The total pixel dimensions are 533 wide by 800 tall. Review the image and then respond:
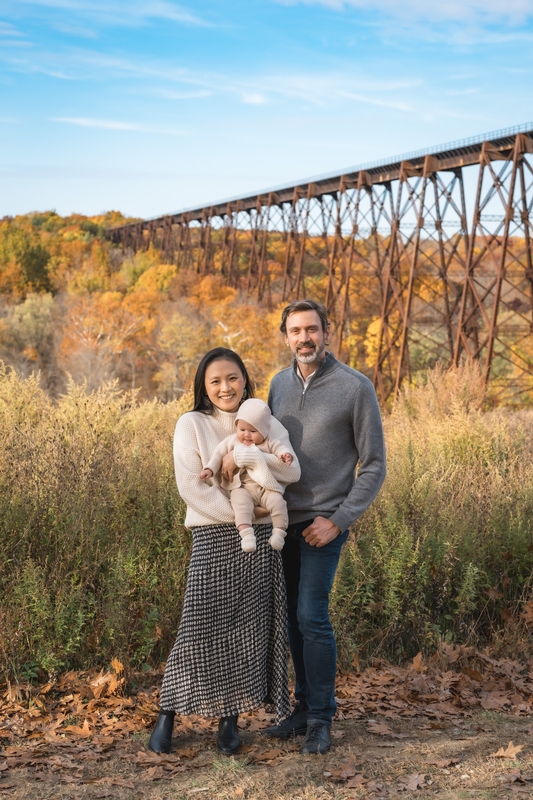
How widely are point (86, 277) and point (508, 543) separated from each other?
1895 inches

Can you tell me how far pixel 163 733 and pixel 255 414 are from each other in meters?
1.40

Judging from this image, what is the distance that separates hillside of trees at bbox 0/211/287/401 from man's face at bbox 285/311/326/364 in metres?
24.5

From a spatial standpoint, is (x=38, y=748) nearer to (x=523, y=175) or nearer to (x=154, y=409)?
(x=154, y=409)

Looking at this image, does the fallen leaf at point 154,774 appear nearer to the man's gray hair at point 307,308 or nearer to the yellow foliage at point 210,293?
the man's gray hair at point 307,308

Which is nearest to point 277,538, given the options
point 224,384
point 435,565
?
point 224,384

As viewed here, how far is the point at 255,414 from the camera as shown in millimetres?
3150

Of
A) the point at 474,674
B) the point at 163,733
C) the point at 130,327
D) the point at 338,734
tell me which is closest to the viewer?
the point at 163,733

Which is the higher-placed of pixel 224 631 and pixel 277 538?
pixel 277 538

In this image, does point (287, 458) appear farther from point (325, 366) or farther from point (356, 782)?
point (356, 782)

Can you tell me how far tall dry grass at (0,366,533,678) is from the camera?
4570 millimetres

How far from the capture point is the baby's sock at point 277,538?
321 cm

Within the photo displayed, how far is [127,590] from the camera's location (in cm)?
468

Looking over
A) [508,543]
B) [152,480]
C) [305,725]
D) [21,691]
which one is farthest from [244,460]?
[508,543]

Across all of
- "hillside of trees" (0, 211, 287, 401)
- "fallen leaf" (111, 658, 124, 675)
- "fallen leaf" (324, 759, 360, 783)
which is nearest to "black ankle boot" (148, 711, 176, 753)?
"fallen leaf" (324, 759, 360, 783)
